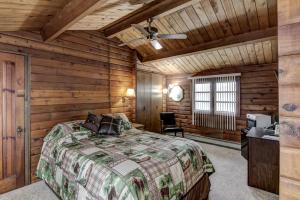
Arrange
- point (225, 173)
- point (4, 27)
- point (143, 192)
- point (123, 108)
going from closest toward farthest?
point (143, 192) → point (4, 27) → point (225, 173) → point (123, 108)

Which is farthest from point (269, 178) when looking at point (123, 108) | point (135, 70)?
point (135, 70)

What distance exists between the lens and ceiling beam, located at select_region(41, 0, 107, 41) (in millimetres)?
2051

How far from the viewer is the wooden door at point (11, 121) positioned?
2.79 m

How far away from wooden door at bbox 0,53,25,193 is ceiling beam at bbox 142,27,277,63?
3.37 m

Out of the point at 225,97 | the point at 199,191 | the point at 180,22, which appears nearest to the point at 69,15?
the point at 180,22

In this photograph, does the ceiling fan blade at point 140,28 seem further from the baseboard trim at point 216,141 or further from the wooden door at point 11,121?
the baseboard trim at point 216,141

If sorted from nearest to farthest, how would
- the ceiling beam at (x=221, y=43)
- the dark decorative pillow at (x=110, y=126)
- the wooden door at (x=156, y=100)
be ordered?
the dark decorative pillow at (x=110, y=126), the ceiling beam at (x=221, y=43), the wooden door at (x=156, y=100)

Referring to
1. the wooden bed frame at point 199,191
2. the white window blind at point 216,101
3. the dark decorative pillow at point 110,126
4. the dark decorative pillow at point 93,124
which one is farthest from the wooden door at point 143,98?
the wooden bed frame at point 199,191

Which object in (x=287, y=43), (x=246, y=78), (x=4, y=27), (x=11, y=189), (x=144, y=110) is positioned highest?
(x=4, y=27)

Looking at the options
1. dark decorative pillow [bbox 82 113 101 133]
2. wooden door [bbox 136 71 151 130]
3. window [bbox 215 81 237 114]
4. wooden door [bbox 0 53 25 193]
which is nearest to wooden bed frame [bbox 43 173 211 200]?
wooden door [bbox 0 53 25 193]

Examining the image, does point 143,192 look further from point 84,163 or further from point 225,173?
point 225,173

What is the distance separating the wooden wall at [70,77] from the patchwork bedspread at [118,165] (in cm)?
45

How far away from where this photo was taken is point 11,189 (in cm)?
284

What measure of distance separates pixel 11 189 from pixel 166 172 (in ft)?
8.73
